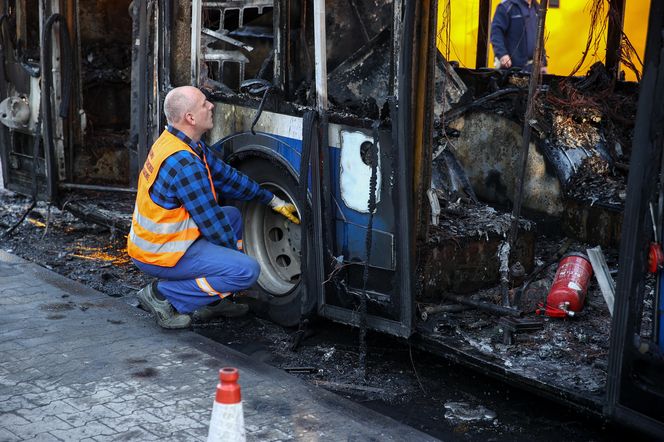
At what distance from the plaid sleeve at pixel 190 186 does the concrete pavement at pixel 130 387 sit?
74cm

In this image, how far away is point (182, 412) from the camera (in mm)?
4605

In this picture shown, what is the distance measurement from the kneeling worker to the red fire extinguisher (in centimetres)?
155

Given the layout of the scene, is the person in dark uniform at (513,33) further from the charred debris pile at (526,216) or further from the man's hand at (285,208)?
the man's hand at (285,208)

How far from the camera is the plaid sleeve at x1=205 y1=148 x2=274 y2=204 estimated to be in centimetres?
586

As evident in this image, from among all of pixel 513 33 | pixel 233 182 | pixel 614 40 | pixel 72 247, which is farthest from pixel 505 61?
pixel 233 182

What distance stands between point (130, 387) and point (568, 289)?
2372 mm

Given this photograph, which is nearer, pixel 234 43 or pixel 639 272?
pixel 639 272

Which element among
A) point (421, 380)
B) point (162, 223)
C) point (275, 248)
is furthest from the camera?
point (275, 248)

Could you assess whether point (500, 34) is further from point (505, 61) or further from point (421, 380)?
point (421, 380)

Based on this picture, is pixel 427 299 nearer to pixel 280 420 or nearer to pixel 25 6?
pixel 280 420

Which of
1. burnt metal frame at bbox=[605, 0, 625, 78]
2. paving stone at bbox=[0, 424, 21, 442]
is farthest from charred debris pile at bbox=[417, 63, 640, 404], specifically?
paving stone at bbox=[0, 424, 21, 442]

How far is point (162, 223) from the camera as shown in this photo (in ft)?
18.7

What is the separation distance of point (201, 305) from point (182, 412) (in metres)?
1.44

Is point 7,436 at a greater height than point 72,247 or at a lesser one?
greater
